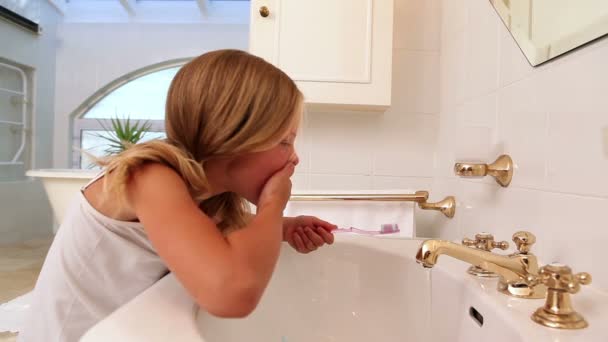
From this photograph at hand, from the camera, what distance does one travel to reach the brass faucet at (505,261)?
1.84 feet

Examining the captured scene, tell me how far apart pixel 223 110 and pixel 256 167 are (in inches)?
4.4

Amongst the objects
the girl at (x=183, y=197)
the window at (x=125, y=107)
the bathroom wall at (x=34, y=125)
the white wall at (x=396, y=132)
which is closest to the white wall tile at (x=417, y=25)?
the white wall at (x=396, y=132)

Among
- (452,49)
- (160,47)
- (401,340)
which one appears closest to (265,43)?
(452,49)

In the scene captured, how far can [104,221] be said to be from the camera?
2.26ft

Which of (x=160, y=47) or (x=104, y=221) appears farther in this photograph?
(x=160, y=47)

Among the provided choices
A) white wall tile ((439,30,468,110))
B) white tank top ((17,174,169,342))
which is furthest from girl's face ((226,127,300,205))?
white wall tile ((439,30,468,110))

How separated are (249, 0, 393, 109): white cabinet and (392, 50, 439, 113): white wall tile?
0.16 m

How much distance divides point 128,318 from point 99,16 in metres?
3.80

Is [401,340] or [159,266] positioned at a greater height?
[159,266]

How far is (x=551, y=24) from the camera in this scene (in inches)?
29.9

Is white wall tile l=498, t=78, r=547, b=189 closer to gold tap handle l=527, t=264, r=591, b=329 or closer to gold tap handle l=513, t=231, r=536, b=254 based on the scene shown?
gold tap handle l=513, t=231, r=536, b=254

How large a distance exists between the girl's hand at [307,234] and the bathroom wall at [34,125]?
291 centimetres

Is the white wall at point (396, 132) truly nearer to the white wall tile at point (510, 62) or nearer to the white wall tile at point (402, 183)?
the white wall tile at point (402, 183)

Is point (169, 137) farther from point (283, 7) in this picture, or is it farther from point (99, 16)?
point (99, 16)
